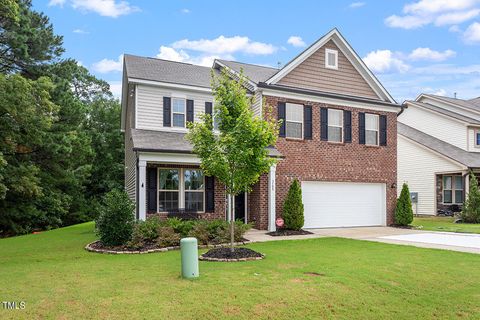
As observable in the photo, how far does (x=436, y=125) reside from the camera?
1160 inches

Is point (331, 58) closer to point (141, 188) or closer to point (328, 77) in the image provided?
point (328, 77)

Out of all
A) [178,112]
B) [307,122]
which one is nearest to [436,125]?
[307,122]

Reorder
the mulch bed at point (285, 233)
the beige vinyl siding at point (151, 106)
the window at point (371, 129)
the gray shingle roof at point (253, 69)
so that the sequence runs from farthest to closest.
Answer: the gray shingle roof at point (253, 69) < the window at point (371, 129) < the beige vinyl siding at point (151, 106) < the mulch bed at point (285, 233)

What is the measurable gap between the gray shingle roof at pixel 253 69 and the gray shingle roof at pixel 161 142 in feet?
14.7

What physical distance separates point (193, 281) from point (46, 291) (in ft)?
8.04

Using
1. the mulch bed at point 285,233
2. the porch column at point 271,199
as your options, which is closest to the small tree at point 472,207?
the mulch bed at point 285,233

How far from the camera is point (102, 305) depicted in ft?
20.4

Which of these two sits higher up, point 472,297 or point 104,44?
point 104,44

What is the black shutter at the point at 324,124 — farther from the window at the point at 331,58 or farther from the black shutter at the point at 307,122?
the window at the point at 331,58

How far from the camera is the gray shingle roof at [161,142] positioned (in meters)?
15.0

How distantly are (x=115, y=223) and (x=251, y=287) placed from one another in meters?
6.37

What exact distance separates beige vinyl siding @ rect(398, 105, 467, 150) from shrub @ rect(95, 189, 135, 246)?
23732 millimetres

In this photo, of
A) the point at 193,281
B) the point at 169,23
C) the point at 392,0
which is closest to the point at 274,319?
the point at 193,281

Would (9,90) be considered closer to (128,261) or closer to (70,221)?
(128,261)
